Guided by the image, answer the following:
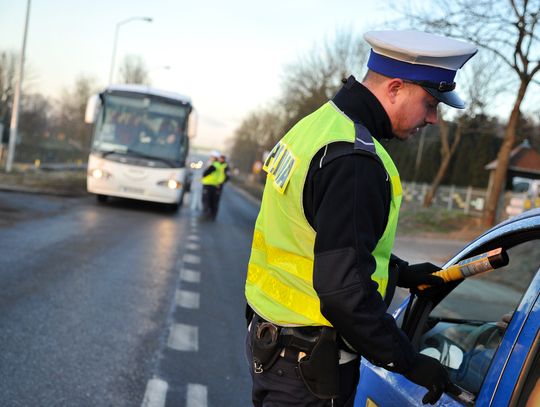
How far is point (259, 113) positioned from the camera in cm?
9925

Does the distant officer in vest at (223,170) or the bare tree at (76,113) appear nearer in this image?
the distant officer in vest at (223,170)

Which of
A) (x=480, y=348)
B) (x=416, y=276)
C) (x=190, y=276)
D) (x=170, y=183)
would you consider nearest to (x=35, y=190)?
(x=170, y=183)

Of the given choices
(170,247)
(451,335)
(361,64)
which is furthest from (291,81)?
(451,335)

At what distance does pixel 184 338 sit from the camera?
242 inches

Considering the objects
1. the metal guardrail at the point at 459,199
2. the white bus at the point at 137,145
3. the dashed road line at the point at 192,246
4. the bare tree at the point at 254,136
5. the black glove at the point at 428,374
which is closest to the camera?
the black glove at the point at 428,374

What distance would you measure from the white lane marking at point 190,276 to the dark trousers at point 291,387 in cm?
702

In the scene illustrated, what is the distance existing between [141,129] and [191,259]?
8050 mm

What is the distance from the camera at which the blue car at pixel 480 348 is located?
1890 millimetres

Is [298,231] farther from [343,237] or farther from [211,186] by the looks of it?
[211,186]

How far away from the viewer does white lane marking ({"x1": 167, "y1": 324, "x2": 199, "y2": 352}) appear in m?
5.86

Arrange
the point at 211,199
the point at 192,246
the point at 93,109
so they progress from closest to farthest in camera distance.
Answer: the point at 192,246 < the point at 93,109 < the point at 211,199

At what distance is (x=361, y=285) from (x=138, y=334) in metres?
4.57

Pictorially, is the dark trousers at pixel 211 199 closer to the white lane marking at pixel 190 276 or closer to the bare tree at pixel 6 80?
the white lane marking at pixel 190 276

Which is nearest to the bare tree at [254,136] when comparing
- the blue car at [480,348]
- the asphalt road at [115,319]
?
the asphalt road at [115,319]
